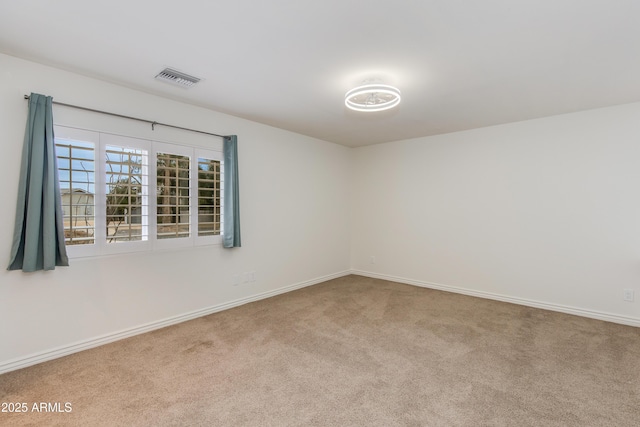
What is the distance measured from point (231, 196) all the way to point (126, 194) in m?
1.09

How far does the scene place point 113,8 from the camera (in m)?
1.82

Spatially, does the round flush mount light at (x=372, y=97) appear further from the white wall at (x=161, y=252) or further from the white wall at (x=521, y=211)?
→ the white wall at (x=521, y=211)

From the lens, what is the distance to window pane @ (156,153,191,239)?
3238mm

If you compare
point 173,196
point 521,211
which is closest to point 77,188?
point 173,196

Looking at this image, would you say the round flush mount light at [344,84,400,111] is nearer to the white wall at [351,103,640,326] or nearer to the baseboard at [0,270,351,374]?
the white wall at [351,103,640,326]

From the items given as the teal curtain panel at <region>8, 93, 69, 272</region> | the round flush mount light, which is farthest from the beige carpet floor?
the round flush mount light

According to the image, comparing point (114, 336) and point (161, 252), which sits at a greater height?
point (161, 252)

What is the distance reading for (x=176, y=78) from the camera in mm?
2789

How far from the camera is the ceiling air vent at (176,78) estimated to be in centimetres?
267

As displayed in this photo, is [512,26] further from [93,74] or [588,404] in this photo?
[93,74]

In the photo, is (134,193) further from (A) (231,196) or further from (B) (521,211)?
(B) (521,211)

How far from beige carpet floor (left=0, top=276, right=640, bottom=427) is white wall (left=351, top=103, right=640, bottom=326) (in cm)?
56

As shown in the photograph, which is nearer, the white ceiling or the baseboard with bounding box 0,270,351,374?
the white ceiling

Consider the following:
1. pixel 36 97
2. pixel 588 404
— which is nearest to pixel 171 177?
pixel 36 97
